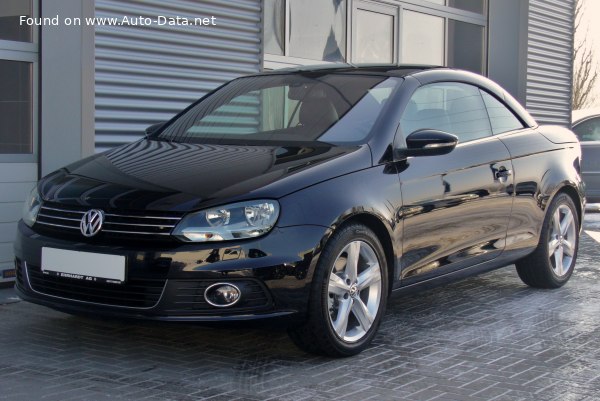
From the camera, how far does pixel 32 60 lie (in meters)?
7.50

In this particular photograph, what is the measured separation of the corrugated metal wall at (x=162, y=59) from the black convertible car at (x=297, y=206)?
67.1 inches

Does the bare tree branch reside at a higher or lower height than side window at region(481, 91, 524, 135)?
higher

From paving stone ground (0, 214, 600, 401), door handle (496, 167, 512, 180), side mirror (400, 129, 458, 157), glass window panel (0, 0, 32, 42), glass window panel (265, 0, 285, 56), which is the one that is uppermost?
glass window panel (265, 0, 285, 56)

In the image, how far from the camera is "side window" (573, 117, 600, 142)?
1476 cm

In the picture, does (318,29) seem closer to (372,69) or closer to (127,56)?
(127,56)

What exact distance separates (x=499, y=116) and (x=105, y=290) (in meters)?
3.25

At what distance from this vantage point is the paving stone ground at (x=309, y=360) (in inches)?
181

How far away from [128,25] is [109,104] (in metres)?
0.71

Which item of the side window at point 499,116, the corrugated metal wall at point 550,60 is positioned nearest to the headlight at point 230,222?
the side window at point 499,116

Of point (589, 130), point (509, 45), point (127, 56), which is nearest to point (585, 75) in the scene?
point (589, 130)

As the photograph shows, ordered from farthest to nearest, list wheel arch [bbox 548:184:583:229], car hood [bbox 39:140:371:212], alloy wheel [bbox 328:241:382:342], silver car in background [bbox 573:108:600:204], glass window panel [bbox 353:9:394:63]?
silver car in background [bbox 573:108:600:204]
glass window panel [bbox 353:9:394:63]
wheel arch [bbox 548:184:583:229]
alloy wheel [bbox 328:241:382:342]
car hood [bbox 39:140:371:212]

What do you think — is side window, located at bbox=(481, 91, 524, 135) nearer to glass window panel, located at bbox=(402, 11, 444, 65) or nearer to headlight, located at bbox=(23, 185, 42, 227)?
headlight, located at bbox=(23, 185, 42, 227)

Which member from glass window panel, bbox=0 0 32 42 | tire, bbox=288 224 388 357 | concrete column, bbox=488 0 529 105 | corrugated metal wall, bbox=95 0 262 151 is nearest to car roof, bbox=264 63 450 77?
tire, bbox=288 224 388 357

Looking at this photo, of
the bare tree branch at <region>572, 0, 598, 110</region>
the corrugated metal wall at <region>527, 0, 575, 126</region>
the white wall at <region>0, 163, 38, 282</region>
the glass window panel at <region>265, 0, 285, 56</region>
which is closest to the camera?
the white wall at <region>0, 163, 38, 282</region>
